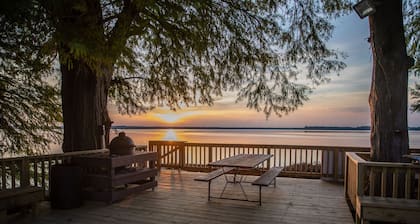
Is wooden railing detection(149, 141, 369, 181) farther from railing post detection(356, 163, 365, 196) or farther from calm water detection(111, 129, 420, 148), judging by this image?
railing post detection(356, 163, 365, 196)

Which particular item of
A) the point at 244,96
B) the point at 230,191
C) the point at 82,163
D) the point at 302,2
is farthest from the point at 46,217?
the point at 302,2

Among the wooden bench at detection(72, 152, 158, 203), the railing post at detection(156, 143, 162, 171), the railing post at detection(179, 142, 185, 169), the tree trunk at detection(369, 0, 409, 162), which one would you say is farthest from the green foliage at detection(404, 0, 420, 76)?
the railing post at detection(156, 143, 162, 171)

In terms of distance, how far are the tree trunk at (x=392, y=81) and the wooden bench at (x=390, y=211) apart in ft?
2.88

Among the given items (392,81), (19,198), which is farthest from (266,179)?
(19,198)

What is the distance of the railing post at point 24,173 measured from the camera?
3764mm

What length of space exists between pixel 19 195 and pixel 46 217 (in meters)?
0.48

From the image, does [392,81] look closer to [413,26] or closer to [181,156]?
[413,26]

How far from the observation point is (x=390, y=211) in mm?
2936

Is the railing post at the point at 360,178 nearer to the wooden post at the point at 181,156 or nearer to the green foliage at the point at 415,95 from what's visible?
the green foliage at the point at 415,95

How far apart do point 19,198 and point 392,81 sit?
5.17m

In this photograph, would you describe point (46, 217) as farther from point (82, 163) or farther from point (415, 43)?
point (415, 43)

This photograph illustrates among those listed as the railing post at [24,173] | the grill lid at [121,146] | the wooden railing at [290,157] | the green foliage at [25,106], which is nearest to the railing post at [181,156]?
the wooden railing at [290,157]

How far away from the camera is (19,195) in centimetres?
343

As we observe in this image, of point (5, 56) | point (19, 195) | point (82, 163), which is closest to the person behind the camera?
point (19, 195)
